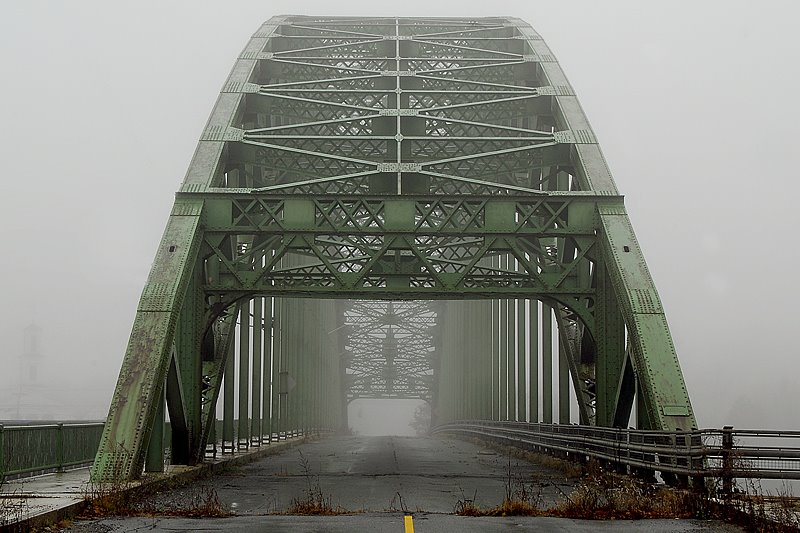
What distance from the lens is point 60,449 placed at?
20.6 meters

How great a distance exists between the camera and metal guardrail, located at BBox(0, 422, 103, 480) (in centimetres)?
1761

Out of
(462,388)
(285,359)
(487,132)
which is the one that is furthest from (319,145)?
(462,388)

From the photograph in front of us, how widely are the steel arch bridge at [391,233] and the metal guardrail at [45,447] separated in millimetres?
1790

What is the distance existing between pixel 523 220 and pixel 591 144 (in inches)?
142

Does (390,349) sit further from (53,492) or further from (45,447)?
(53,492)

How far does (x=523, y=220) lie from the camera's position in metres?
22.4

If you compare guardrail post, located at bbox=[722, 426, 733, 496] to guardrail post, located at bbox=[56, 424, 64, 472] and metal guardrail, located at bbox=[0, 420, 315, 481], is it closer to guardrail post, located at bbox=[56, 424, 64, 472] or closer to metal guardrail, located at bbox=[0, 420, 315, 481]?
metal guardrail, located at bbox=[0, 420, 315, 481]

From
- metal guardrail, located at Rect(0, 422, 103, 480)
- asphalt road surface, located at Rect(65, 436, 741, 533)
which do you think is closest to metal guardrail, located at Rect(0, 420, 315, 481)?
metal guardrail, located at Rect(0, 422, 103, 480)

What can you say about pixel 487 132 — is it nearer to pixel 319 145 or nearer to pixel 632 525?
pixel 319 145

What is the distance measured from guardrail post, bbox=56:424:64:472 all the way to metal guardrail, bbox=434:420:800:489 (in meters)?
9.92

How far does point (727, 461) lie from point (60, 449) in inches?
498

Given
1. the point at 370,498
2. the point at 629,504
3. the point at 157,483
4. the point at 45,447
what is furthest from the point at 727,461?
the point at 45,447

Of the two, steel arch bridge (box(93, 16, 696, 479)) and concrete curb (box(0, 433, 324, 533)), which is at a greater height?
steel arch bridge (box(93, 16, 696, 479))

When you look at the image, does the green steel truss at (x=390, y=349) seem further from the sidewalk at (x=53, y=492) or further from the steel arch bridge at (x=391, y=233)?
the sidewalk at (x=53, y=492)
